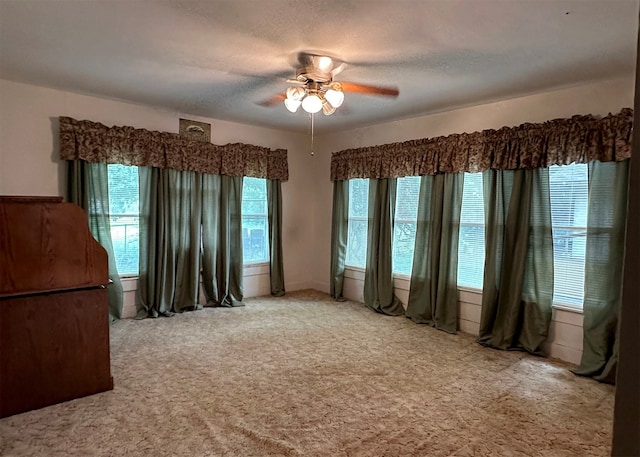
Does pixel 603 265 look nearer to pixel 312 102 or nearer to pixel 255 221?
pixel 312 102

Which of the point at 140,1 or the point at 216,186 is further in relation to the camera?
the point at 216,186

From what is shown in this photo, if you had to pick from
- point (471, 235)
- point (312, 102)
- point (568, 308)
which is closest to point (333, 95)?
point (312, 102)

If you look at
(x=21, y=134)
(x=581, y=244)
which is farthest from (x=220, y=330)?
(x=581, y=244)

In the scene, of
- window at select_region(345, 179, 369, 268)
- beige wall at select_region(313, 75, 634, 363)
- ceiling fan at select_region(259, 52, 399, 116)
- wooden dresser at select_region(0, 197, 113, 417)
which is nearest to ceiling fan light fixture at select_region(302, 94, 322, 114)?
ceiling fan at select_region(259, 52, 399, 116)

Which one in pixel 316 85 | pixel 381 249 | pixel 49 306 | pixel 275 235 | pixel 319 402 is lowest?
pixel 319 402

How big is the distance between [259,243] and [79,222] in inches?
124

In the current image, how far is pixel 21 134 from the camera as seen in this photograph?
3.79 meters

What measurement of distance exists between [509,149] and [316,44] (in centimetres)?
229

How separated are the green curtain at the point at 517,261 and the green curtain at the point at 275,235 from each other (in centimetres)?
→ 294

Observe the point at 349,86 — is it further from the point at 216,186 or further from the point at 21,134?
the point at 21,134

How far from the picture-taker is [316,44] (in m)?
2.61

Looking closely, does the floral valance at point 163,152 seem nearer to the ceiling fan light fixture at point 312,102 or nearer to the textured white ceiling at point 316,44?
the textured white ceiling at point 316,44

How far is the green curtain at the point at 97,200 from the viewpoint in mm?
4027

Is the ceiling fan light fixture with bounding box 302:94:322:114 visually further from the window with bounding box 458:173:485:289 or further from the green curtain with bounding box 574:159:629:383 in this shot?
the green curtain with bounding box 574:159:629:383
